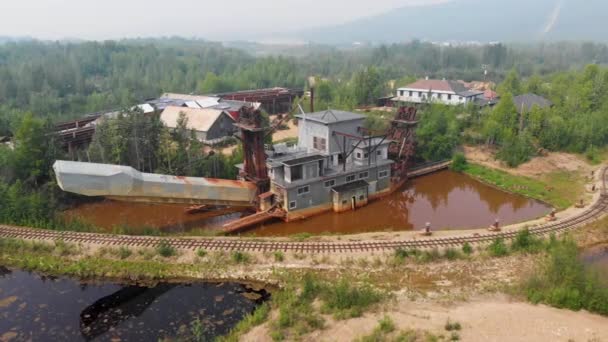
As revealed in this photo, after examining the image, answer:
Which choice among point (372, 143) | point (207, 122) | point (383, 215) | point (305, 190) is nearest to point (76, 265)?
point (305, 190)

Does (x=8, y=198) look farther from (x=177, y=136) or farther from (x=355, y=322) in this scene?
(x=355, y=322)

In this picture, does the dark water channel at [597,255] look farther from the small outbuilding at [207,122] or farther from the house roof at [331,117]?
the small outbuilding at [207,122]

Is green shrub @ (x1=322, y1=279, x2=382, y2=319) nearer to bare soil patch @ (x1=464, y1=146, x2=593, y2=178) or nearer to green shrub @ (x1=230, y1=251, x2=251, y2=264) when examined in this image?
green shrub @ (x1=230, y1=251, x2=251, y2=264)

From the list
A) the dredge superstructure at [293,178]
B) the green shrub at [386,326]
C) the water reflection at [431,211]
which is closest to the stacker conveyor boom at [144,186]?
the dredge superstructure at [293,178]

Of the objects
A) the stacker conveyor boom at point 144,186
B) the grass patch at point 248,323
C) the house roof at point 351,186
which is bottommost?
the grass patch at point 248,323

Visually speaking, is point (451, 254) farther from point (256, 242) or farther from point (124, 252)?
point (124, 252)

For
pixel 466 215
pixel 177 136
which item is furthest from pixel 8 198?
pixel 466 215
